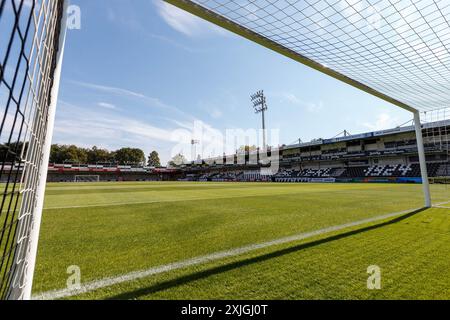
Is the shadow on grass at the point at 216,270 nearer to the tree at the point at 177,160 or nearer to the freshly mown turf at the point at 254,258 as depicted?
the freshly mown turf at the point at 254,258

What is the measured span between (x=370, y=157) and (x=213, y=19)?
147 feet

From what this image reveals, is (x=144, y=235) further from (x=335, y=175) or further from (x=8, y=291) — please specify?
(x=335, y=175)

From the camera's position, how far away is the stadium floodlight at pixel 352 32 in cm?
352

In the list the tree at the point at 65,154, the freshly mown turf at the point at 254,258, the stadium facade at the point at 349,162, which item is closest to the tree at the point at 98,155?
the tree at the point at 65,154

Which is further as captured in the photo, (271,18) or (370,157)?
(370,157)

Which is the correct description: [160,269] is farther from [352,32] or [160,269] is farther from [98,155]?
[98,155]

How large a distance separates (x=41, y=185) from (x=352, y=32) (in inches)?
209

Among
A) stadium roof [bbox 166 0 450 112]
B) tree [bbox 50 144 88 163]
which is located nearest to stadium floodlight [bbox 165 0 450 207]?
stadium roof [bbox 166 0 450 112]

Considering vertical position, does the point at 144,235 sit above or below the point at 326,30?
below

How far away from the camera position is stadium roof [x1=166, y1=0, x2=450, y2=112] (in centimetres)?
352

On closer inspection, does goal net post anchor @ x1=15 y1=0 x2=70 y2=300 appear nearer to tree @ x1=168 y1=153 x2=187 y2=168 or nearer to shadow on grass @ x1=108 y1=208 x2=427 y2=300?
shadow on grass @ x1=108 y1=208 x2=427 y2=300
